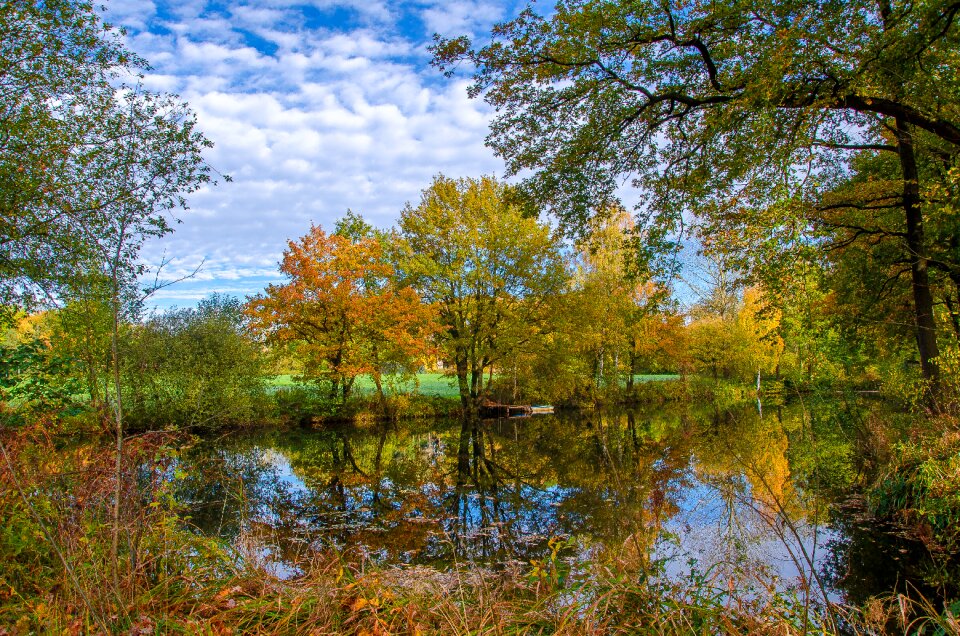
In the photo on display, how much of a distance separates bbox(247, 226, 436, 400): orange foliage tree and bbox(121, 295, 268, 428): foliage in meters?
1.55

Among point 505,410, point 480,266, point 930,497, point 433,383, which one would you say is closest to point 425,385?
point 433,383

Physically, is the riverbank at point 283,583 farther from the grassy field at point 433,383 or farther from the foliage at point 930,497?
the grassy field at point 433,383

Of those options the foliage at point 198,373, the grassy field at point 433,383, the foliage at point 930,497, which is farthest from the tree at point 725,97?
the grassy field at point 433,383

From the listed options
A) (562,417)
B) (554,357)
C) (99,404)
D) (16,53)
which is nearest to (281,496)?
(99,404)

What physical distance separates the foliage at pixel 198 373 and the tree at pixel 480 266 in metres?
8.14

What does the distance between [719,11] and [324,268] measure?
18.4 meters

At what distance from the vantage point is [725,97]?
743 centimetres

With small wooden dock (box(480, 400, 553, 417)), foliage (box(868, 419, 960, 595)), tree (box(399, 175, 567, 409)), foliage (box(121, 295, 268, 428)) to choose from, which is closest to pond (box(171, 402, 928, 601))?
foliage (box(868, 419, 960, 595))

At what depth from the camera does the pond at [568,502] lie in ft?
18.0

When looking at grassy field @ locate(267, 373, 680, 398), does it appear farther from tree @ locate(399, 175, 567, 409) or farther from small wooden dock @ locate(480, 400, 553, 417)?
tree @ locate(399, 175, 567, 409)

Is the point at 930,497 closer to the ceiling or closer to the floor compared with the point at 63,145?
closer to the floor

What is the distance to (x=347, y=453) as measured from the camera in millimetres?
15898

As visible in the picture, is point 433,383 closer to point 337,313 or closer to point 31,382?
point 337,313

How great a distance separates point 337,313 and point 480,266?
6797 millimetres
